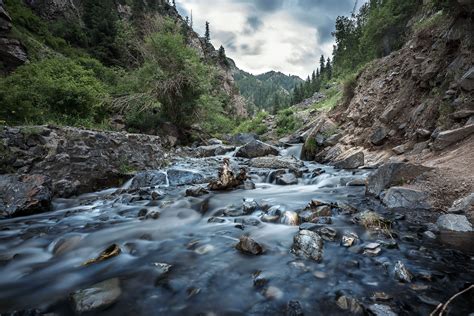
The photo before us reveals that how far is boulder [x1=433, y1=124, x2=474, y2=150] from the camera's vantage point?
6062mm

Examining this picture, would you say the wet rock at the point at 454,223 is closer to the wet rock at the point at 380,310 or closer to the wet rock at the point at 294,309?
the wet rock at the point at 380,310

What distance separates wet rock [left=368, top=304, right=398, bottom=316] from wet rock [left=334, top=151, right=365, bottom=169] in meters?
8.20

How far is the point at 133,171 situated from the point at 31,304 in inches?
276

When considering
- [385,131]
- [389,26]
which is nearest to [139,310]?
[385,131]

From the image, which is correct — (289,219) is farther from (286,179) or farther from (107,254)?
(286,179)

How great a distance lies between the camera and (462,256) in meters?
3.36

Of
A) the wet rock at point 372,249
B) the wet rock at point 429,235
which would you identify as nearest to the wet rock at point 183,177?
the wet rock at point 372,249

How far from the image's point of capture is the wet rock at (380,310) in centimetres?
241

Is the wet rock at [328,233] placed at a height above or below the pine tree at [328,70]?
below

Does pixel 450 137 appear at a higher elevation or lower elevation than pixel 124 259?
higher

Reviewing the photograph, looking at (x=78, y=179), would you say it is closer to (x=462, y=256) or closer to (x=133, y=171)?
(x=133, y=171)

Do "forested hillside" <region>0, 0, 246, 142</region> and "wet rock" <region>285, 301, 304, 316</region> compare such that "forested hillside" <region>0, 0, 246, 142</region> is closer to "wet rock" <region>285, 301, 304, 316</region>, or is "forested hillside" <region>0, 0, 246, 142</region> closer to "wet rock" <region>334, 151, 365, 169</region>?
"wet rock" <region>285, 301, 304, 316</region>

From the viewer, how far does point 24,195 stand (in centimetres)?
607

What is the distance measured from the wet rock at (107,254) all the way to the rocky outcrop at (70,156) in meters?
4.06
